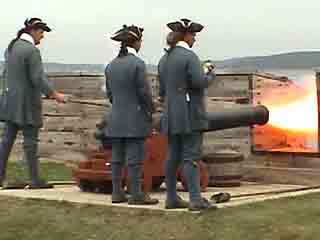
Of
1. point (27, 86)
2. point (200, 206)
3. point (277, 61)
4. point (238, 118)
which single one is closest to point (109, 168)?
point (27, 86)

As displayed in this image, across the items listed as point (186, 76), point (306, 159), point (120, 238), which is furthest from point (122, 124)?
point (306, 159)

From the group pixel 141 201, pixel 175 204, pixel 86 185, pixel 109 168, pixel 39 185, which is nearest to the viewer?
pixel 175 204

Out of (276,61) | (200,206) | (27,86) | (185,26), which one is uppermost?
(276,61)

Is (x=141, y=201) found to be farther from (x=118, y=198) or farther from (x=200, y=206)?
(x=200, y=206)

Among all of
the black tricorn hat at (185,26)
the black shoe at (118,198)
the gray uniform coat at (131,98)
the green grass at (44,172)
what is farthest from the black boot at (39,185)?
the black tricorn hat at (185,26)

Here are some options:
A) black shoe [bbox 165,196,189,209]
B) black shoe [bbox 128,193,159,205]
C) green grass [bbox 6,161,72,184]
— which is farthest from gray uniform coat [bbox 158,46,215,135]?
green grass [bbox 6,161,72,184]

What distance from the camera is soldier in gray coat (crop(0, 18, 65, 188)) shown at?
8.66 metres

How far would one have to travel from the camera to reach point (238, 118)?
9609mm

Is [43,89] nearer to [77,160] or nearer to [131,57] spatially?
[131,57]

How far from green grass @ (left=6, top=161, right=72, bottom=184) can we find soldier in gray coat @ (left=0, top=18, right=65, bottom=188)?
135cm

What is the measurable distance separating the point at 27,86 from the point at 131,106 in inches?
59.2

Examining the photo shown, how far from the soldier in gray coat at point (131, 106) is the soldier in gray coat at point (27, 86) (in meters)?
0.98

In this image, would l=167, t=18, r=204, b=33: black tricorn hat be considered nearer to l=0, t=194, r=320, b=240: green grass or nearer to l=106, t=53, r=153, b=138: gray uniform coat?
l=106, t=53, r=153, b=138: gray uniform coat

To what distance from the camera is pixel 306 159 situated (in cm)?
1028
